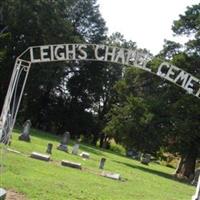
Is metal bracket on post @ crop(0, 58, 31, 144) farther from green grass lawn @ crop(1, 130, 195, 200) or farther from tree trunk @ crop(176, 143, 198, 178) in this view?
tree trunk @ crop(176, 143, 198, 178)

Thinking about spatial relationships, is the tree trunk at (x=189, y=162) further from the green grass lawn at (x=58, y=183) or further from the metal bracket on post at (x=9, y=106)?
the metal bracket on post at (x=9, y=106)

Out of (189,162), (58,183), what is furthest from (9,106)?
(189,162)

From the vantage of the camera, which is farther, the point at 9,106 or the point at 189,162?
the point at 189,162

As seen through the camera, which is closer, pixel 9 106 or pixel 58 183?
pixel 9 106

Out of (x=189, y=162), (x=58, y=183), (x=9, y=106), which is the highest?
(x=189, y=162)

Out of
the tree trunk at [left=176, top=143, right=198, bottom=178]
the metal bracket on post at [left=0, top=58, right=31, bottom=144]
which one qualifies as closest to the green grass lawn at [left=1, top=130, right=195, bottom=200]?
the metal bracket on post at [left=0, top=58, right=31, bottom=144]

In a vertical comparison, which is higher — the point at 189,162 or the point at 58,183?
the point at 189,162

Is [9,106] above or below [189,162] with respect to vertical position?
below

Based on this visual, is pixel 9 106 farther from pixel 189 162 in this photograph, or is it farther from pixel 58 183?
pixel 189 162

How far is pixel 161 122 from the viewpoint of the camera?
3603cm

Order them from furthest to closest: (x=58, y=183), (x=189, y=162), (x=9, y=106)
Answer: (x=189, y=162)
(x=58, y=183)
(x=9, y=106)

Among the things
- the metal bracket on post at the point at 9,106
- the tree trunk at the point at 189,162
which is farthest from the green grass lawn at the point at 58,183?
the tree trunk at the point at 189,162

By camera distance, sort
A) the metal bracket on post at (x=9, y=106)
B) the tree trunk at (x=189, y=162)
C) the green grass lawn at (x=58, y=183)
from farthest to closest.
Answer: the tree trunk at (x=189, y=162) → the green grass lawn at (x=58, y=183) → the metal bracket on post at (x=9, y=106)

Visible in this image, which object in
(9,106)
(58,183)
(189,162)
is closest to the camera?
(9,106)
